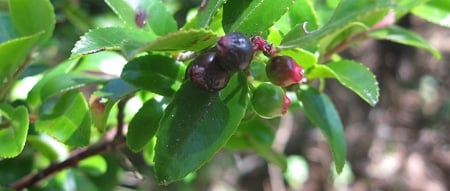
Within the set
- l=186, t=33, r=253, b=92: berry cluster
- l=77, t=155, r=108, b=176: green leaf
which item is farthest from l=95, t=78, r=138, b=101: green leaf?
l=77, t=155, r=108, b=176: green leaf

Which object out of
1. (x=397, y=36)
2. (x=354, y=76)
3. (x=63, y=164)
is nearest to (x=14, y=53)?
(x=63, y=164)

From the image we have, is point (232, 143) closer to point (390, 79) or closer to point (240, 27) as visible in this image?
point (240, 27)

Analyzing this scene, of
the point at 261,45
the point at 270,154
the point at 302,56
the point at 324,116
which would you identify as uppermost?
the point at 261,45

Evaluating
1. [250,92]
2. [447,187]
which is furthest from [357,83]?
[447,187]

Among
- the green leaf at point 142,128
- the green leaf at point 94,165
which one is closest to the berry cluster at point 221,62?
the green leaf at point 142,128

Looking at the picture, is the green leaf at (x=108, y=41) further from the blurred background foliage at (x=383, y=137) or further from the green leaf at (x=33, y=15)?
the blurred background foliage at (x=383, y=137)

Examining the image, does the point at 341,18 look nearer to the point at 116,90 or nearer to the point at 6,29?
the point at 116,90

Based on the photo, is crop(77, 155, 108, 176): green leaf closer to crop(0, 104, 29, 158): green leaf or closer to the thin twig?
the thin twig

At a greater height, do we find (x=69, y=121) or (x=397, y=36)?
(x=69, y=121)

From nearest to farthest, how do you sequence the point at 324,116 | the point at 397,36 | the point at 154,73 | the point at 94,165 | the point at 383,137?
1. the point at 154,73
2. the point at 324,116
3. the point at 397,36
4. the point at 94,165
5. the point at 383,137

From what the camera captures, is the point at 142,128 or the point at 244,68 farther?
the point at 142,128
